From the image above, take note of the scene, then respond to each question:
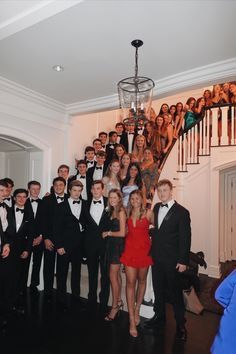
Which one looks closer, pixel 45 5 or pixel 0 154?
pixel 45 5

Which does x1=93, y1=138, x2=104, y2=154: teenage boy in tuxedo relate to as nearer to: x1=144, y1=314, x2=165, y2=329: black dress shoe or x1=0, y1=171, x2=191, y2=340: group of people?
x1=0, y1=171, x2=191, y2=340: group of people

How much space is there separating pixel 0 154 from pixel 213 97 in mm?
4821

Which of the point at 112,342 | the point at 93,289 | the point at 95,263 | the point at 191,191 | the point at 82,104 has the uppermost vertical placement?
the point at 82,104

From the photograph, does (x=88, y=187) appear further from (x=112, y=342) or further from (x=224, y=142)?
(x=224, y=142)

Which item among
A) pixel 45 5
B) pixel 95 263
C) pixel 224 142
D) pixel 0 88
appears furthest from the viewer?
pixel 224 142

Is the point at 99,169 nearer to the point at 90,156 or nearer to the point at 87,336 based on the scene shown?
the point at 90,156

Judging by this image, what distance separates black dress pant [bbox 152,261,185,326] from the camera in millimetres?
2770

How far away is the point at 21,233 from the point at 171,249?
1.84m

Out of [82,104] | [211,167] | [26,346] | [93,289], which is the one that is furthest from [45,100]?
[211,167]

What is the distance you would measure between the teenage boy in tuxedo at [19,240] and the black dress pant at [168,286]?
1.65 meters

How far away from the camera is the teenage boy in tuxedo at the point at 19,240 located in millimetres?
3195

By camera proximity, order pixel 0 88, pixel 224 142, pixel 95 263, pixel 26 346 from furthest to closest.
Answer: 1. pixel 224 142
2. pixel 0 88
3. pixel 95 263
4. pixel 26 346

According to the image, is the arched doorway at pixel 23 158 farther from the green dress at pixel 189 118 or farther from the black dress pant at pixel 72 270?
the green dress at pixel 189 118

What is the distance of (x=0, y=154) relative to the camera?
5316mm
